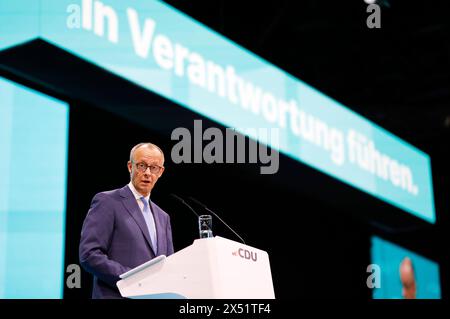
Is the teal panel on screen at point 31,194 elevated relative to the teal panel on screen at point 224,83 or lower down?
lower down

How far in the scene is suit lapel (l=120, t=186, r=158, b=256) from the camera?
9.60 ft

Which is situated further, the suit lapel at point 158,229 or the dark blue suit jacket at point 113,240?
the suit lapel at point 158,229

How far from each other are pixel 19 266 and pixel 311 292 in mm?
3374

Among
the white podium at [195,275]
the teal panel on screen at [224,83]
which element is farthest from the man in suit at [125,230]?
the teal panel on screen at [224,83]

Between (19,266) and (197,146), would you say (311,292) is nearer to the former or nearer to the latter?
(197,146)

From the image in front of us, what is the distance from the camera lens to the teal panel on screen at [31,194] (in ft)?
12.3

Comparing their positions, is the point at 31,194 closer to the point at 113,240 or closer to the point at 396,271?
the point at 113,240

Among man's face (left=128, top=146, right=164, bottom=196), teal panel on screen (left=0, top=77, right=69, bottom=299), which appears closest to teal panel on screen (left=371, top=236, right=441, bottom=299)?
teal panel on screen (left=0, top=77, right=69, bottom=299)

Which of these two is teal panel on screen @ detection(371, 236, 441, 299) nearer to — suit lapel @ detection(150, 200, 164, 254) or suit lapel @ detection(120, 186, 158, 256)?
suit lapel @ detection(150, 200, 164, 254)

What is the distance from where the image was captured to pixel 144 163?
117 inches

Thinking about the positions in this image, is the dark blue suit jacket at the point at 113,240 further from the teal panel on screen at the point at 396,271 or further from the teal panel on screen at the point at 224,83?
the teal panel on screen at the point at 396,271

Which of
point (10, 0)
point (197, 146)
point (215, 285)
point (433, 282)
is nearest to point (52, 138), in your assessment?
A: point (10, 0)

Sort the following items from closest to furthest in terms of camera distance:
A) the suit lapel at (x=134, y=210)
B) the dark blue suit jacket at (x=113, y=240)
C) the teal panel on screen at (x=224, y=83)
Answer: the dark blue suit jacket at (x=113, y=240) < the suit lapel at (x=134, y=210) < the teal panel on screen at (x=224, y=83)

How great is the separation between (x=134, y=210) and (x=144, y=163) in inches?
7.5
